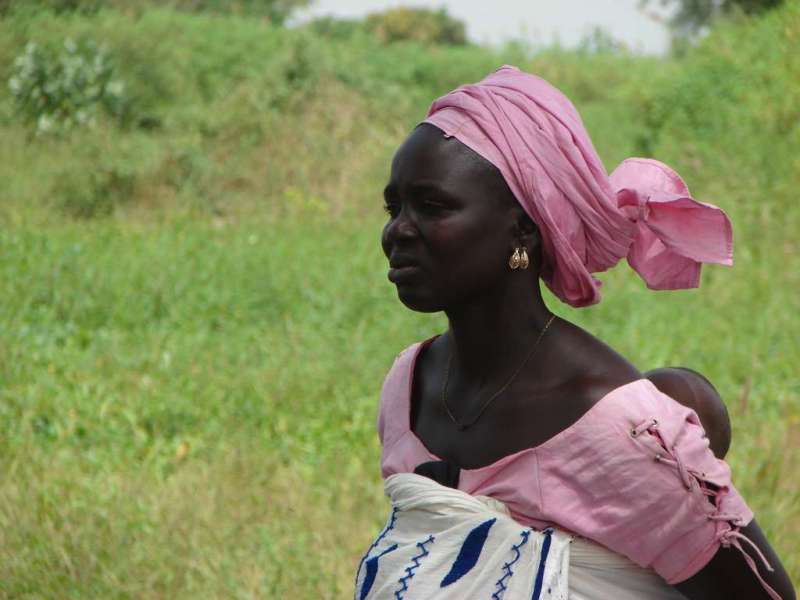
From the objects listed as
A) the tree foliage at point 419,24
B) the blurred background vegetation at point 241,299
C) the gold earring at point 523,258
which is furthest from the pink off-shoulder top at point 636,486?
the tree foliage at point 419,24

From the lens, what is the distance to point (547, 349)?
1890mm

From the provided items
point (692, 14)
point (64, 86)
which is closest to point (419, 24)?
point (692, 14)

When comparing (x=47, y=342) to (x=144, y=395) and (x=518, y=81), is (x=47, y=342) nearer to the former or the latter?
(x=144, y=395)

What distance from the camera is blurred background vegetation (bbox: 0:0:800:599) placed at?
380 centimetres

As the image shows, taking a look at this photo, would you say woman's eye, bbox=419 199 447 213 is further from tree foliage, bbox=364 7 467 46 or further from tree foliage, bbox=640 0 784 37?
tree foliage, bbox=364 7 467 46

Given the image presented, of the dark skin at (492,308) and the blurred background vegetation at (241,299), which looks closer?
the dark skin at (492,308)

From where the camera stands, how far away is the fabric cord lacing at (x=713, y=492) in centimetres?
176

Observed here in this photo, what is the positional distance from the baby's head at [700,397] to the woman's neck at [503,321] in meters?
0.23

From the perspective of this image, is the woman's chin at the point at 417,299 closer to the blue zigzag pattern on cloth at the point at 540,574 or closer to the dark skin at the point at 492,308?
the dark skin at the point at 492,308

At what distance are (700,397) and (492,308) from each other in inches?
14.9

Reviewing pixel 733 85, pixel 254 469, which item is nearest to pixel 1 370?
pixel 254 469

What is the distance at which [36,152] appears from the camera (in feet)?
37.4

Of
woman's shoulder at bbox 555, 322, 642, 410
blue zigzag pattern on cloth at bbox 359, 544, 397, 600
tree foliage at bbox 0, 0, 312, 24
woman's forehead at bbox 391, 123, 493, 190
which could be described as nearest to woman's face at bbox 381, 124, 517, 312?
woman's forehead at bbox 391, 123, 493, 190

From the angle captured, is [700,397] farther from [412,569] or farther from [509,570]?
[412,569]
